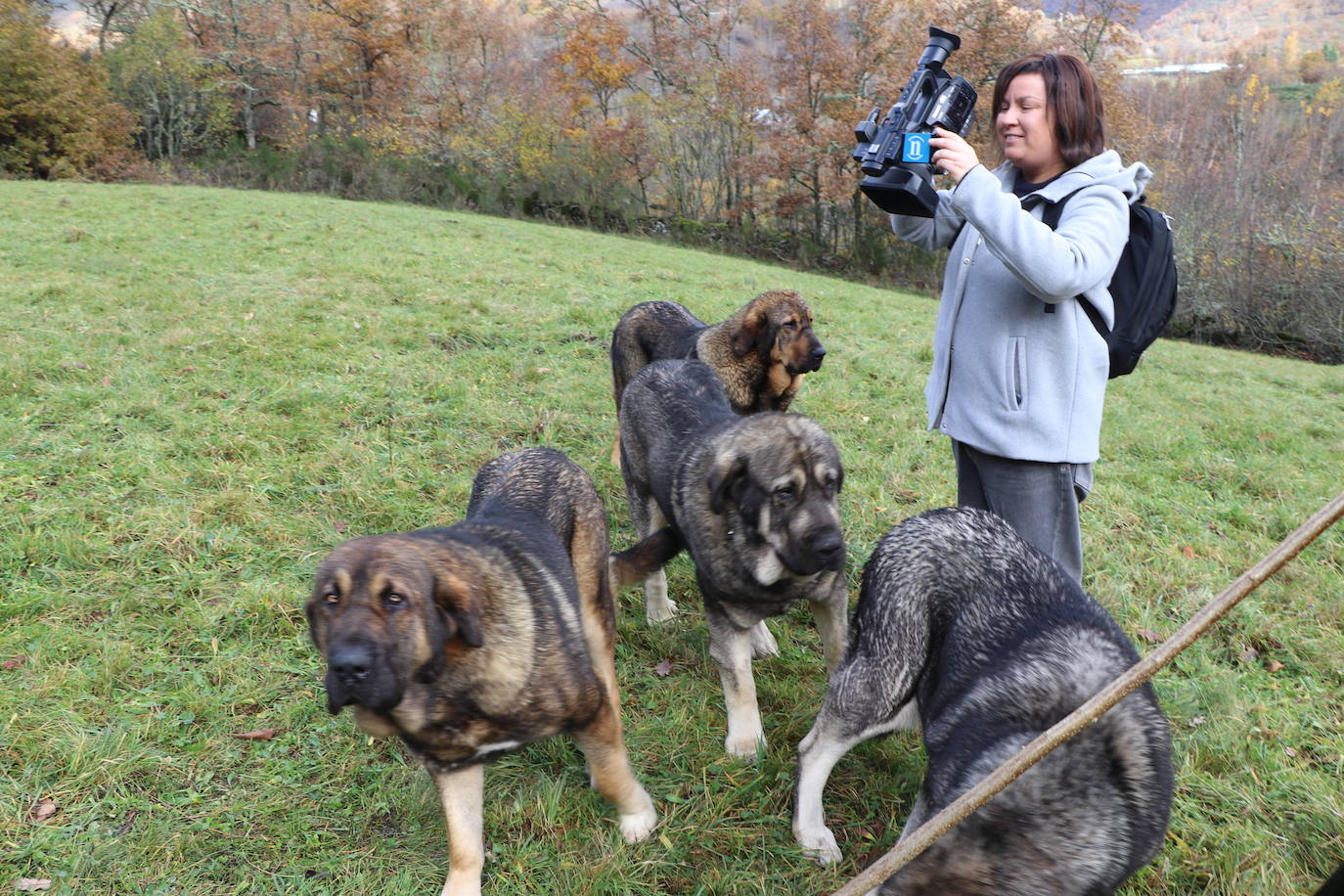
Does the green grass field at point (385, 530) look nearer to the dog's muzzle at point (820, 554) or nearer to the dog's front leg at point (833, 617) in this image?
the dog's front leg at point (833, 617)

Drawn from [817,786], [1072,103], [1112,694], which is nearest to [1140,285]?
[1072,103]

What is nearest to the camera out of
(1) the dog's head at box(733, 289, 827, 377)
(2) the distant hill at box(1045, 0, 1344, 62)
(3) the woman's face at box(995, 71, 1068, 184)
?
(3) the woman's face at box(995, 71, 1068, 184)

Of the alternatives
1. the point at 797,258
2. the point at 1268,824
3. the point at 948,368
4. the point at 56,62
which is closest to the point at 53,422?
the point at 948,368

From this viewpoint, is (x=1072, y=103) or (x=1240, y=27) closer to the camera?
(x=1072, y=103)

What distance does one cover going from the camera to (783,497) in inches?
134

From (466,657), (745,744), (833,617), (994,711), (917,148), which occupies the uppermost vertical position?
(917,148)

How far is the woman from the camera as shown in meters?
2.72

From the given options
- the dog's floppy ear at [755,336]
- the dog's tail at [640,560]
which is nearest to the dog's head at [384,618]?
the dog's tail at [640,560]

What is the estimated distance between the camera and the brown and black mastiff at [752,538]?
338 cm

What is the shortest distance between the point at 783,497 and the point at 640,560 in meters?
0.78

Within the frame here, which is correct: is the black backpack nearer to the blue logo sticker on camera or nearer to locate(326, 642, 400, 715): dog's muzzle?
the blue logo sticker on camera

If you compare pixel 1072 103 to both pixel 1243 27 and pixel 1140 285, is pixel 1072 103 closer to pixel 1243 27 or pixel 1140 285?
pixel 1140 285

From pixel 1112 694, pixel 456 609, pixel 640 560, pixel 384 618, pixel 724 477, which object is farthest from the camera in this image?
pixel 640 560

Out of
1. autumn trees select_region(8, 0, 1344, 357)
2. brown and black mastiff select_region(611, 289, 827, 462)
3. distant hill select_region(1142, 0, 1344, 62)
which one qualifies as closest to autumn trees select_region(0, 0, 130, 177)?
autumn trees select_region(8, 0, 1344, 357)
